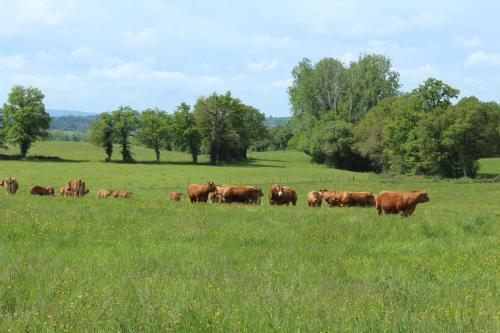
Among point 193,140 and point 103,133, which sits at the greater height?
point 103,133

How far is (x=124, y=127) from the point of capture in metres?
106

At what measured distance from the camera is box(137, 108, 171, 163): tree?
354ft

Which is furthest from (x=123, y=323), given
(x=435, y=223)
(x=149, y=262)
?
(x=435, y=223)

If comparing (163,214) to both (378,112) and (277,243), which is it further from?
(378,112)

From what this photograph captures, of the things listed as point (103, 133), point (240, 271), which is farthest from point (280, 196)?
point (103, 133)

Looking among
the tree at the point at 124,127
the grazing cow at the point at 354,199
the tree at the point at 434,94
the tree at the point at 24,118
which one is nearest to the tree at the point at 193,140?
the tree at the point at 124,127

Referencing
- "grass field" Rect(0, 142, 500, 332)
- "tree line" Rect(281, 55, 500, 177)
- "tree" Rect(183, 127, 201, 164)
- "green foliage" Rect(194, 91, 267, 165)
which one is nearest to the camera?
"grass field" Rect(0, 142, 500, 332)

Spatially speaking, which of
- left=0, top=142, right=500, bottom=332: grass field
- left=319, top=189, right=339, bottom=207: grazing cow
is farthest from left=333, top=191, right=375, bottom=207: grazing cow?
left=0, top=142, right=500, bottom=332: grass field

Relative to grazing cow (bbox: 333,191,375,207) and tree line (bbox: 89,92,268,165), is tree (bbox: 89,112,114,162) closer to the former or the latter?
tree line (bbox: 89,92,268,165)

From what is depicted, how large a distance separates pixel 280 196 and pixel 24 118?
86775mm

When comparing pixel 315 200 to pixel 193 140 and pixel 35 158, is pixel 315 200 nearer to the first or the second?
pixel 193 140

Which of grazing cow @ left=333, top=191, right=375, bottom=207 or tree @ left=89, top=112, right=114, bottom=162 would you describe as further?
tree @ left=89, top=112, right=114, bottom=162

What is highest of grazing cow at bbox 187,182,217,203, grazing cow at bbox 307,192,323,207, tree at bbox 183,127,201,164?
tree at bbox 183,127,201,164

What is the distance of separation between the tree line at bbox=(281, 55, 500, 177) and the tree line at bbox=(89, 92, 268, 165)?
14627mm
